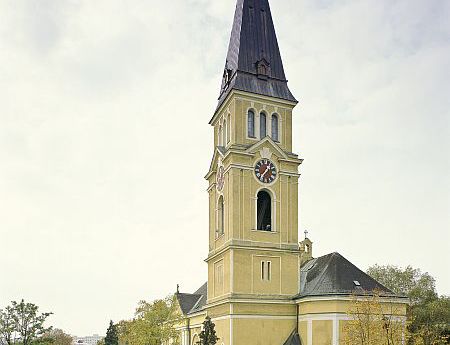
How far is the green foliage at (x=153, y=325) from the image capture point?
194 ft

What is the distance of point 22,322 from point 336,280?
92.9 feet

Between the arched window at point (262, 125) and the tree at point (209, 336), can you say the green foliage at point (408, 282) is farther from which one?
the tree at point (209, 336)

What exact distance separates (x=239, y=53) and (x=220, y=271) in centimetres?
1830

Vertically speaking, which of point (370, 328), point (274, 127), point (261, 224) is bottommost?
point (370, 328)

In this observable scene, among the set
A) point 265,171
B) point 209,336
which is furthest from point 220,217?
point 209,336

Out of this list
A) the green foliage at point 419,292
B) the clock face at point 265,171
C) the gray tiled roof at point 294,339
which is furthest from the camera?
the green foliage at point 419,292

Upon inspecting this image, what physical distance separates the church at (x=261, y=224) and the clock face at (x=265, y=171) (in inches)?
3.2

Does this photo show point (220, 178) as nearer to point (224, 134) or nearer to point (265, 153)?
point (224, 134)

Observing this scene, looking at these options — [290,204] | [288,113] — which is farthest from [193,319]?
[288,113]

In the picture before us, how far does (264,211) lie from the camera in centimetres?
4462

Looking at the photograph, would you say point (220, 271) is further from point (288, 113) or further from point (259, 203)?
point (288, 113)

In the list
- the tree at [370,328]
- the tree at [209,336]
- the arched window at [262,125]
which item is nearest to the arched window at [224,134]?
the arched window at [262,125]

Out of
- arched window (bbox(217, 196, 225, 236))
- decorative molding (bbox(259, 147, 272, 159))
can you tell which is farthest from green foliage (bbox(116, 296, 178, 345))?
decorative molding (bbox(259, 147, 272, 159))

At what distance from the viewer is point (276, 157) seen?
1745 inches
